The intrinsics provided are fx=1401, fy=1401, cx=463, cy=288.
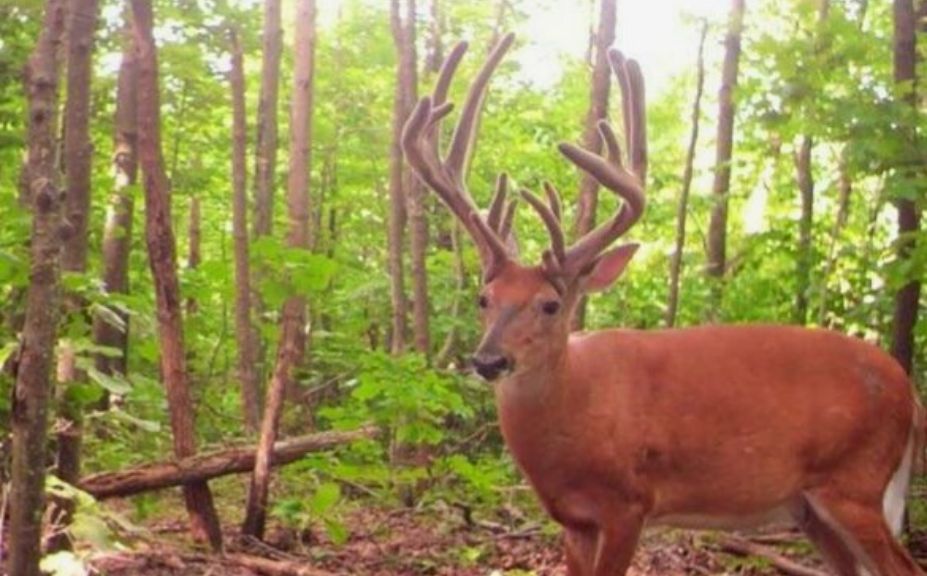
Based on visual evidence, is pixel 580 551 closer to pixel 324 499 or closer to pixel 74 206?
pixel 324 499

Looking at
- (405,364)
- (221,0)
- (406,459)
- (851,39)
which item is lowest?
(406,459)

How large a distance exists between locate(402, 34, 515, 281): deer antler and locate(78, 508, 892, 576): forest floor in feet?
6.08

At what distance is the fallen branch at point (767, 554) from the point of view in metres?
6.98

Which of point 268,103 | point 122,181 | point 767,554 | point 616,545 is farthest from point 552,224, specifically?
point 268,103

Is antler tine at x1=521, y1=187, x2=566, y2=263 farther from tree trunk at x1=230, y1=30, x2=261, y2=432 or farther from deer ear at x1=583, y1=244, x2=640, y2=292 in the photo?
tree trunk at x1=230, y1=30, x2=261, y2=432

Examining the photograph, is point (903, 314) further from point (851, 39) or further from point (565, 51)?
point (565, 51)

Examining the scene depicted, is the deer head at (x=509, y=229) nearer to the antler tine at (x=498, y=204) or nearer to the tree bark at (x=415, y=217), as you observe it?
the antler tine at (x=498, y=204)

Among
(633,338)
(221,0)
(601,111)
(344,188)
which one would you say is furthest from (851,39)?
(344,188)

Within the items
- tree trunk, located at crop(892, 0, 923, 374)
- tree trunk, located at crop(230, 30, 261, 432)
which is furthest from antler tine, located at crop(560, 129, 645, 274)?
tree trunk, located at crop(230, 30, 261, 432)

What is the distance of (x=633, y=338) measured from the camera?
6043mm

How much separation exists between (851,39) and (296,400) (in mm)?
7922

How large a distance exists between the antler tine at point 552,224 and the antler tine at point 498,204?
25 cm

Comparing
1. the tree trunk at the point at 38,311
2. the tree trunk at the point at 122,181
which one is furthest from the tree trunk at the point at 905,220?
the tree trunk at the point at 38,311

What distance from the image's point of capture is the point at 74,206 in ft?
21.5
